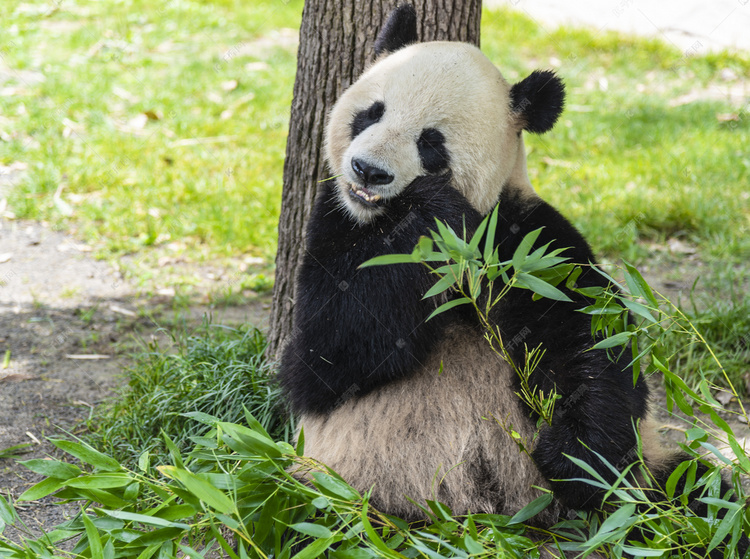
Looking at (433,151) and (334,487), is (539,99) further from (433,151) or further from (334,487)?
(334,487)

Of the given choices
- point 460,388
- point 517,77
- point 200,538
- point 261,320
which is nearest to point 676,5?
point 517,77

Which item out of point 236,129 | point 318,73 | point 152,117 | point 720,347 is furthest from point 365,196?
point 152,117

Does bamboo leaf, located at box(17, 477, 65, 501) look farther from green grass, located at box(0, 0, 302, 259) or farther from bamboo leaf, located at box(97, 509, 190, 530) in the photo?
green grass, located at box(0, 0, 302, 259)

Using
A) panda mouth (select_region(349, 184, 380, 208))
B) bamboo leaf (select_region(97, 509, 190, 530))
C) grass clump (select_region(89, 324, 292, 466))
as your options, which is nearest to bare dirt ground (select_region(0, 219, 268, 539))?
grass clump (select_region(89, 324, 292, 466))

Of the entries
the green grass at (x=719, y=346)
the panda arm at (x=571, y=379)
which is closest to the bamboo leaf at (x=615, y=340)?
the panda arm at (x=571, y=379)

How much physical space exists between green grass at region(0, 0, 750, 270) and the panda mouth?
283 centimetres

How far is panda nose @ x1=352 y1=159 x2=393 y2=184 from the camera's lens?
234 cm

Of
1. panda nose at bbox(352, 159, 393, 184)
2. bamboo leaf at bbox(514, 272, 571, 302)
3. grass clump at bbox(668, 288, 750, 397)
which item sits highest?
panda nose at bbox(352, 159, 393, 184)

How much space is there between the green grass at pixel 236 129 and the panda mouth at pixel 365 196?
9.29 feet

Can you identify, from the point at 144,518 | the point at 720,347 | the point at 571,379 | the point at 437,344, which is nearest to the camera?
the point at 144,518

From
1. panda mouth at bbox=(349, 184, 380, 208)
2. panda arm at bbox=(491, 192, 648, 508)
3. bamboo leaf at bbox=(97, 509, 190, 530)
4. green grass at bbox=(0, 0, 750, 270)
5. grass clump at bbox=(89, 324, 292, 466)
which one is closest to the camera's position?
bamboo leaf at bbox=(97, 509, 190, 530)

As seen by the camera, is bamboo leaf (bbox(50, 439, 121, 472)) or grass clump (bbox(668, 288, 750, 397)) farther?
grass clump (bbox(668, 288, 750, 397))

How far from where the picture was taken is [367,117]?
8.70ft

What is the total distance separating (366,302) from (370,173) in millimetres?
437
